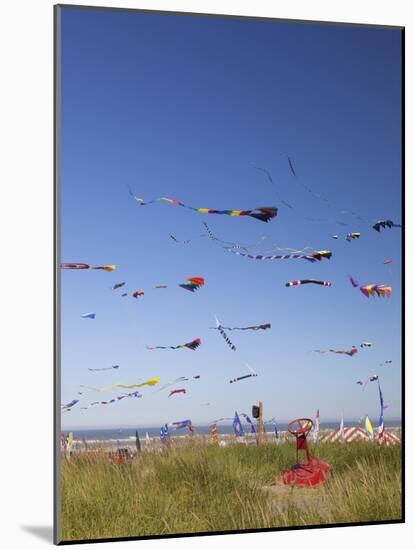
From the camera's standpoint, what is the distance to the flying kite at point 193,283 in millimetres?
7281

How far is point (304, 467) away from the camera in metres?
7.53

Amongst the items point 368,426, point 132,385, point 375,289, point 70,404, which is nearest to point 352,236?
point 375,289

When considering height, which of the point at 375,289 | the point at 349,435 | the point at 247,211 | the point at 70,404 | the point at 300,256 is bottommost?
the point at 349,435

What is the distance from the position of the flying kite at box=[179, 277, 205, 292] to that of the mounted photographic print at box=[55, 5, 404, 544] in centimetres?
1

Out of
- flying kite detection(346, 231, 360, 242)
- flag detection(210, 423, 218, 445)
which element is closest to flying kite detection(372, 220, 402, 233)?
flying kite detection(346, 231, 360, 242)

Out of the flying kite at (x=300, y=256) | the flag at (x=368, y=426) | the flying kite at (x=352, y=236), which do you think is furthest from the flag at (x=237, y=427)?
the flying kite at (x=352, y=236)

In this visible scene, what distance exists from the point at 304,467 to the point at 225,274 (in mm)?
1449

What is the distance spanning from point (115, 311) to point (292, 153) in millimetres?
1652

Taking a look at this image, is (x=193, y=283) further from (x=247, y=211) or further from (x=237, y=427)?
(x=237, y=427)

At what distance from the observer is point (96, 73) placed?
7.14 metres

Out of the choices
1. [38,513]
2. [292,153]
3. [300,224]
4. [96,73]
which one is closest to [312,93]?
[292,153]

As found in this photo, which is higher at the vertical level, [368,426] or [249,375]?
[249,375]

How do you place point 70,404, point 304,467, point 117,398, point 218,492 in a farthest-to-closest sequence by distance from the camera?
point 304,467 < point 218,492 < point 117,398 < point 70,404

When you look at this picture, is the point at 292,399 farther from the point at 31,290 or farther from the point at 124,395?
the point at 31,290
